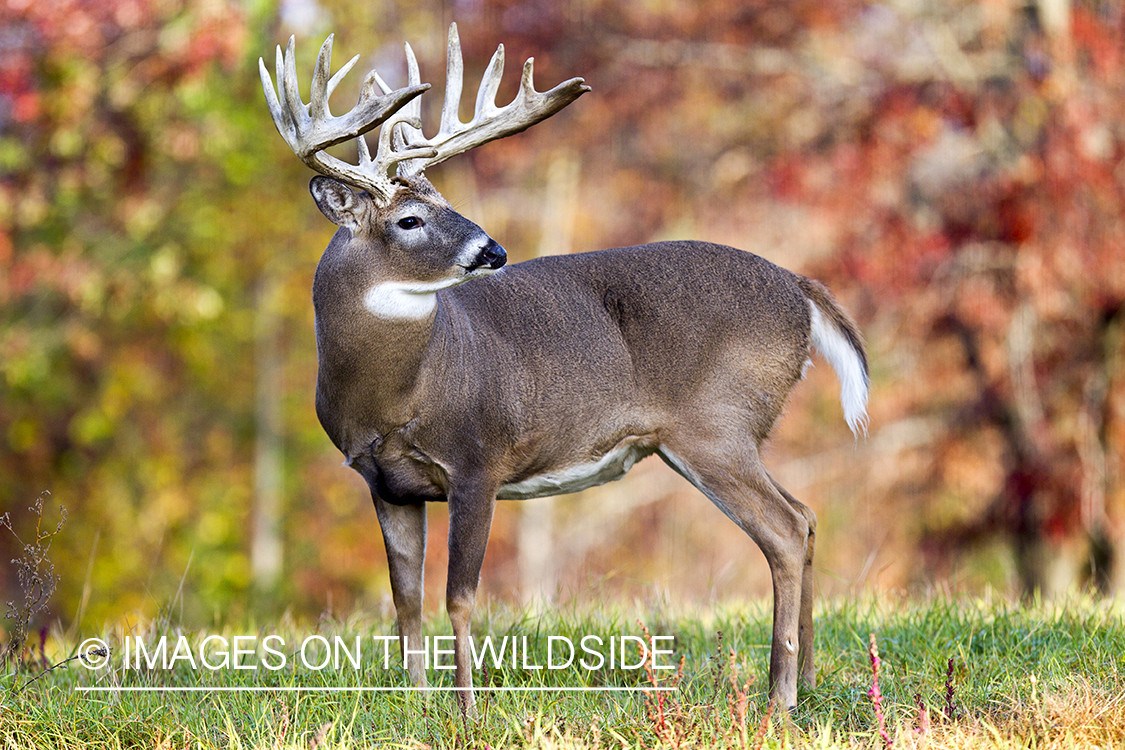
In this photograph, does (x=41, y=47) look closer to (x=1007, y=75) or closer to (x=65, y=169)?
(x=65, y=169)

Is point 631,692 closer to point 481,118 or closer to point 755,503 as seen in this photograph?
point 755,503

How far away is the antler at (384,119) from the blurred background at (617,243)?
1.53 meters

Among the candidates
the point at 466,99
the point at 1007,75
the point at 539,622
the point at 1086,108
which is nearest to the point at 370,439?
the point at 539,622

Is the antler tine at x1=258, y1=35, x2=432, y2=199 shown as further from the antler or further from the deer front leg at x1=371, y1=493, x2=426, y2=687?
the deer front leg at x1=371, y1=493, x2=426, y2=687

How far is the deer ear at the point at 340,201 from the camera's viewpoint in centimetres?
407

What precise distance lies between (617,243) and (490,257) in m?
7.65

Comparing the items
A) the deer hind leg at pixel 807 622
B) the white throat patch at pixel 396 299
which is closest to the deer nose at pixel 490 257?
the white throat patch at pixel 396 299

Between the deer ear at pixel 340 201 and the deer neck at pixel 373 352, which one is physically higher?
the deer ear at pixel 340 201

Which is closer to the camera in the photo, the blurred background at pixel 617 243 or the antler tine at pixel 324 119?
the antler tine at pixel 324 119

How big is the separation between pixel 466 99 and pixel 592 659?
8252mm

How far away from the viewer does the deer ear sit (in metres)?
4.07

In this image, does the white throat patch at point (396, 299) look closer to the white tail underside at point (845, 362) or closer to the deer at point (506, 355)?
the deer at point (506, 355)

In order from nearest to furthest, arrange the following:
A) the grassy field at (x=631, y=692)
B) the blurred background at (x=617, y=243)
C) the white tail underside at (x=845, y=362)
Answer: the grassy field at (x=631, y=692), the white tail underside at (x=845, y=362), the blurred background at (x=617, y=243)

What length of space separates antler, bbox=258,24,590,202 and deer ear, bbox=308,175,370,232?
1.4 inches
